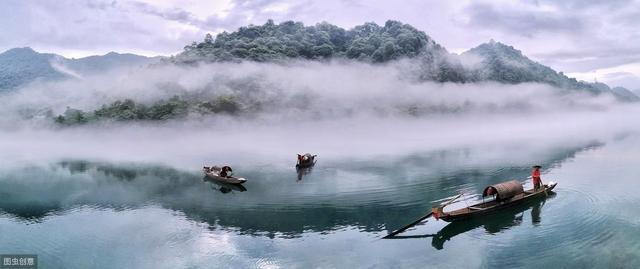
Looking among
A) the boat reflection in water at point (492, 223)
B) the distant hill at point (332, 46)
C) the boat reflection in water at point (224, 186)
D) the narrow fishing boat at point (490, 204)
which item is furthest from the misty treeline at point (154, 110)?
the boat reflection in water at point (492, 223)

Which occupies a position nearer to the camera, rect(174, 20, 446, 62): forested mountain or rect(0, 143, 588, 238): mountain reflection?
rect(0, 143, 588, 238): mountain reflection

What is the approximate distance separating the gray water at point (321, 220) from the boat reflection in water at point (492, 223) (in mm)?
146

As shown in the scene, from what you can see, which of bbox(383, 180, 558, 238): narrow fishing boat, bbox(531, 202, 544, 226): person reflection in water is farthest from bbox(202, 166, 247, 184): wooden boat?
bbox(531, 202, 544, 226): person reflection in water

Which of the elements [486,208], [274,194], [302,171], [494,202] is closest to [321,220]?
[274,194]

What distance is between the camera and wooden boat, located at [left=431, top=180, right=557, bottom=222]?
109 ft

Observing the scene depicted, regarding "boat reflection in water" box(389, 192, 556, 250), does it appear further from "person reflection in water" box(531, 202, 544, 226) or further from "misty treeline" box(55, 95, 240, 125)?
"misty treeline" box(55, 95, 240, 125)

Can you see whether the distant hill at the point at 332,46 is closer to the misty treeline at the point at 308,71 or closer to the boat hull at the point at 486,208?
the misty treeline at the point at 308,71

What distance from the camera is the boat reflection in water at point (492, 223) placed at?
32200 millimetres

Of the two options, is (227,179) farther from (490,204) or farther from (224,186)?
(490,204)

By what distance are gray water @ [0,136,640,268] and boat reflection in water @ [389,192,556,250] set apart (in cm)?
15

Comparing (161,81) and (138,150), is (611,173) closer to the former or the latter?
(138,150)

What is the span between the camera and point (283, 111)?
5123 inches

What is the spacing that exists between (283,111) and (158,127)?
3486cm

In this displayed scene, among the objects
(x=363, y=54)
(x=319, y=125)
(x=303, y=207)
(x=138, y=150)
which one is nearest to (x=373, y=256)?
(x=303, y=207)
